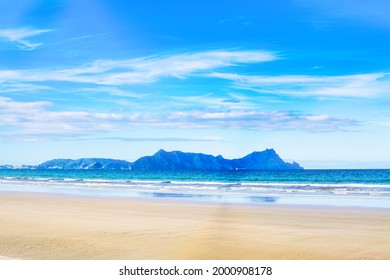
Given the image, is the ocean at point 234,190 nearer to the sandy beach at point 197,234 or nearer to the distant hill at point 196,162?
the sandy beach at point 197,234

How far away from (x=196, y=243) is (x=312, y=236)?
2666 mm

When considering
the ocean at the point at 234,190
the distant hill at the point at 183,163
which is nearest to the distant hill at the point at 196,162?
the distant hill at the point at 183,163

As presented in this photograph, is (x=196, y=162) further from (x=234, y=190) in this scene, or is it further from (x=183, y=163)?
(x=234, y=190)

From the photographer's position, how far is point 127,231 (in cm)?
1152

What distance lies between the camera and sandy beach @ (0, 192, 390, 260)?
8.99 m

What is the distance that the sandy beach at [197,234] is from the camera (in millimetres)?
8992

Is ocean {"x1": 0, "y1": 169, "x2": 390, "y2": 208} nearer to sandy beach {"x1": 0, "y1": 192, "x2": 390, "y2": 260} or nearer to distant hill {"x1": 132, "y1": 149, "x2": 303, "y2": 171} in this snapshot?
sandy beach {"x1": 0, "y1": 192, "x2": 390, "y2": 260}

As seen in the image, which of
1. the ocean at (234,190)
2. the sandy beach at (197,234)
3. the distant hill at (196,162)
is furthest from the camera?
the distant hill at (196,162)

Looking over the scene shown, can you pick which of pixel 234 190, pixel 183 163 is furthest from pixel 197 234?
pixel 183 163

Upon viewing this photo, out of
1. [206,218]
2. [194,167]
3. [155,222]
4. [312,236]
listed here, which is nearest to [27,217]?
[155,222]

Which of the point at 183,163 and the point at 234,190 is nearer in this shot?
the point at 234,190

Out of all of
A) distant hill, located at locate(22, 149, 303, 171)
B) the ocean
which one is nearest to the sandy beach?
the ocean

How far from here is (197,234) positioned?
11.1 metres
